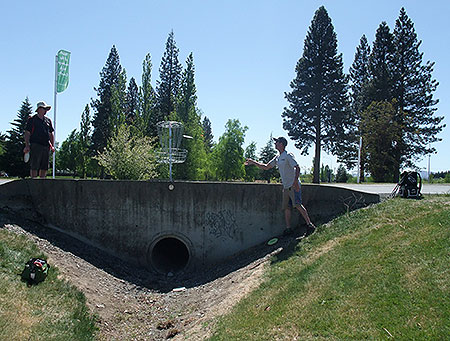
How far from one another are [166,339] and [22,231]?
4983 mm

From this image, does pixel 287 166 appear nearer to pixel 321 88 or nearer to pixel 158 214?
pixel 158 214

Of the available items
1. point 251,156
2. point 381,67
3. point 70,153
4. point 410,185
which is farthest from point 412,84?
point 70,153

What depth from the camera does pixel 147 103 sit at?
117ft

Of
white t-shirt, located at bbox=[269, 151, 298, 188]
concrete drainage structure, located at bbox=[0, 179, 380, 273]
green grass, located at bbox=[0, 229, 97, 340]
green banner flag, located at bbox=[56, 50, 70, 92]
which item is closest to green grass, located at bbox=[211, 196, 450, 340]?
white t-shirt, located at bbox=[269, 151, 298, 188]

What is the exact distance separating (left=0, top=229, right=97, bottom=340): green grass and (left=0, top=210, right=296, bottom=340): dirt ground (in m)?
0.38

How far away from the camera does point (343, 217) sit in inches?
351

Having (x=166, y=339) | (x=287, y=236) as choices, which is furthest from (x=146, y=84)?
(x=166, y=339)

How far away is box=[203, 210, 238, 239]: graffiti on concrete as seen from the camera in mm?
10719

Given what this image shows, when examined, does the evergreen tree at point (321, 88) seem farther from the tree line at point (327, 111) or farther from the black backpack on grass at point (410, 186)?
the black backpack on grass at point (410, 186)

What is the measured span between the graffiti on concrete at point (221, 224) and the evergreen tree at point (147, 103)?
82.0 feet

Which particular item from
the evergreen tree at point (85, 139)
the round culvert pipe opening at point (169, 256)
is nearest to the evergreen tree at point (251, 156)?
the evergreen tree at point (85, 139)

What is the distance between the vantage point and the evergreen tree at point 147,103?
3521 cm

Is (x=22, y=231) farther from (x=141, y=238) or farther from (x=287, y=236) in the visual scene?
(x=287, y=236)

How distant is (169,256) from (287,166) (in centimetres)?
640
